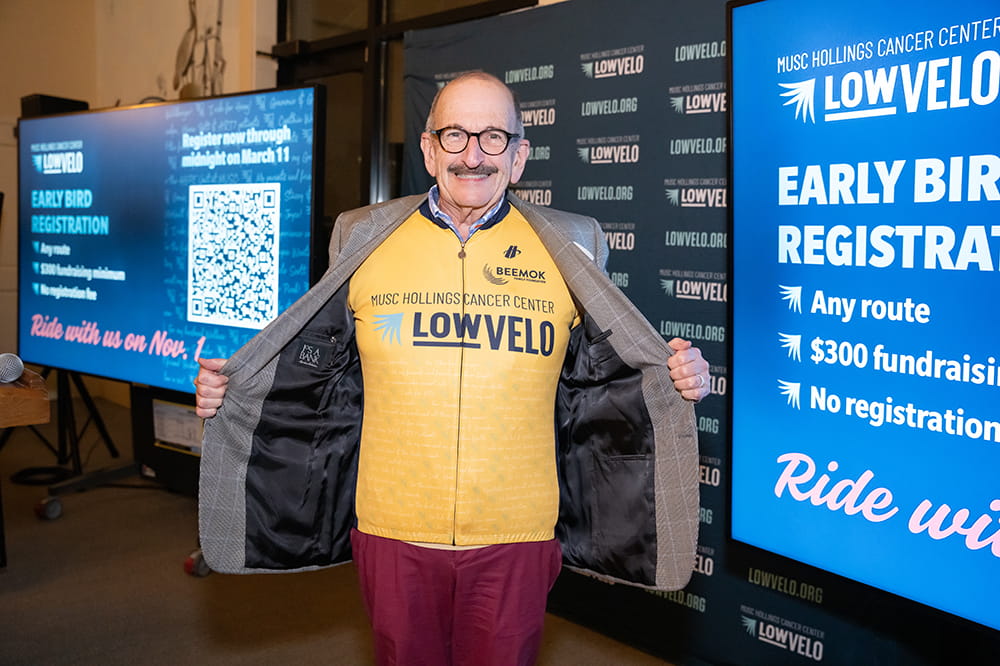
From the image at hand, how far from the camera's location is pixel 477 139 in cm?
162

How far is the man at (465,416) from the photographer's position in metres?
1.61

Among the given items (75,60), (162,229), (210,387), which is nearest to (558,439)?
(210,387)

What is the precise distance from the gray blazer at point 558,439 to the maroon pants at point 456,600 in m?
0.18

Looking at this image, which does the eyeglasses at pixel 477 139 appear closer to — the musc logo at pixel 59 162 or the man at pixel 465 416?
the man at pixel 465 416

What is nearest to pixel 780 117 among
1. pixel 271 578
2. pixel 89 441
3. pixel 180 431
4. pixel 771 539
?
pixel 771 539

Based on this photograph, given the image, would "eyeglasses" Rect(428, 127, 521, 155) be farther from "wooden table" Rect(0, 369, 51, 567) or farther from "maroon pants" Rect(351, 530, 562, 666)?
"wooden table" Rect(0, 369, 51, 567)

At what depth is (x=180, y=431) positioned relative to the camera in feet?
13.6

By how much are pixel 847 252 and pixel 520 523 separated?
3.00 ft

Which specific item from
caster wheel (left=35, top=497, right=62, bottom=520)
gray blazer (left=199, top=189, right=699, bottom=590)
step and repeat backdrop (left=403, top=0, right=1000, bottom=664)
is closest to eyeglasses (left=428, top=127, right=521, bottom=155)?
gray blazer (left=199, top=189, right=699, bottom=590)

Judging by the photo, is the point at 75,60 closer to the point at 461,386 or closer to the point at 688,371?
the point at 461,386

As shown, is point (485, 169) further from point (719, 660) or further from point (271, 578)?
point (271, 578)

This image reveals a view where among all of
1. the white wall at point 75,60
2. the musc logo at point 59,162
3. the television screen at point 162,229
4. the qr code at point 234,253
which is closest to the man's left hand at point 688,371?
the television screen at point 162,229

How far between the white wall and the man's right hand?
15.5ft

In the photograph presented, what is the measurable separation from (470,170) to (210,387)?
0.62 metres
